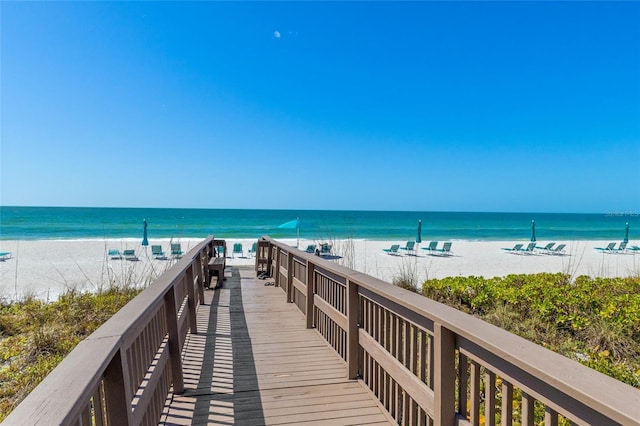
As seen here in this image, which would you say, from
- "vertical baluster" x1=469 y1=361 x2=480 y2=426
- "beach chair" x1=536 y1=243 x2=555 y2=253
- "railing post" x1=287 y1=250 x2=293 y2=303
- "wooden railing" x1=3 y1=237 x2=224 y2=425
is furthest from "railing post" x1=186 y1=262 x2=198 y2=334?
"beach chair" x1=536 y1=243 x2=555 y2=253

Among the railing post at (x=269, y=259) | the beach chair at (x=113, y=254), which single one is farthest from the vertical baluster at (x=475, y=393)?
the beach chair at (x=113, y=254)

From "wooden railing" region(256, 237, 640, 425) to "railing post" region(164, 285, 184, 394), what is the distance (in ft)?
4.56

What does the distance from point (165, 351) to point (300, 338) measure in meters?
1.86

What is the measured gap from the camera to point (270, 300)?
607cm

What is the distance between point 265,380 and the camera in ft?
9.75

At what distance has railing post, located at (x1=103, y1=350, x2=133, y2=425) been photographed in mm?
1386

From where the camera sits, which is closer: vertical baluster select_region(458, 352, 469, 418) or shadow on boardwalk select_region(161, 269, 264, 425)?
vertical baluster select_region(458, 352, 469, 418)

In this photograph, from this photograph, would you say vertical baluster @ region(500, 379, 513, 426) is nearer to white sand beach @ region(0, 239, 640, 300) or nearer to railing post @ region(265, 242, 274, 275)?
white sand beach @ region(0, 239, 640, 300)

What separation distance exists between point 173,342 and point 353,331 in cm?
146

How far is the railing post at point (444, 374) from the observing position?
1.58 m

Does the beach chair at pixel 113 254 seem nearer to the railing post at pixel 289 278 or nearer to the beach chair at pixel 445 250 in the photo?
the railing post at pixel 289 278

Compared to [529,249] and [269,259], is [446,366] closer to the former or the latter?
[269,259]

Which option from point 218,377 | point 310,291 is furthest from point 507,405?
point 310,291

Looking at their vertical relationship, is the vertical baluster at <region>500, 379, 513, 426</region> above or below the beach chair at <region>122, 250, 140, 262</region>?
above
